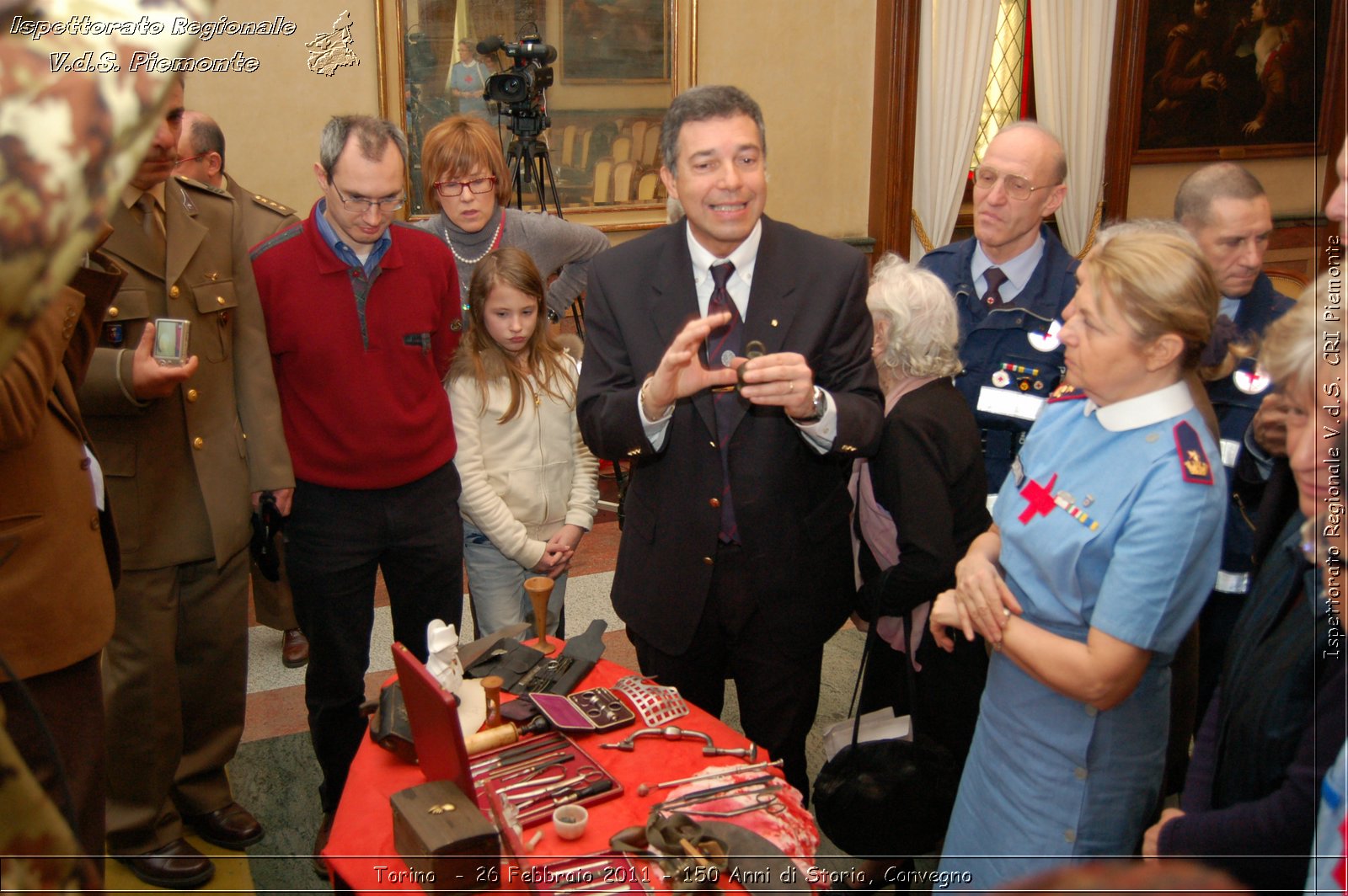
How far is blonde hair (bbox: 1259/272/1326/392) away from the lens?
1436 millimetres

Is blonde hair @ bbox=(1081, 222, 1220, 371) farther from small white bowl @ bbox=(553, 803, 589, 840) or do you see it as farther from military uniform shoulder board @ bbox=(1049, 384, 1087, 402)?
small white bowl @ bbox=(553, 803, 589, 840)

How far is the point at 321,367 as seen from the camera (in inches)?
108

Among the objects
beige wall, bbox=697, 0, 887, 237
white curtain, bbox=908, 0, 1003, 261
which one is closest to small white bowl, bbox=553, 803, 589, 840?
beige wall, bbox=697, 0, 887, 237

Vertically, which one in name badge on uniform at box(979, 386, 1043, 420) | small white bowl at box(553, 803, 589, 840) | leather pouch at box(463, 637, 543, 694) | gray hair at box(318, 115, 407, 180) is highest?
gray hair at box(318, 115, 407, 180)

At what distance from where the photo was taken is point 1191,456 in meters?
1.68

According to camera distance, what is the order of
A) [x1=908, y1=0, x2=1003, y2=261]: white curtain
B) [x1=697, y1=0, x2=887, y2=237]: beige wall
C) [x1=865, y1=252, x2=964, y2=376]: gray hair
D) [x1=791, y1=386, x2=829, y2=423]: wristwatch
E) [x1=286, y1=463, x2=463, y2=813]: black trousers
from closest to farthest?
[x1=791, y1=386, x2=829, y2=423]: wristwatch
[x1=865, y1=252, x2=964, y2=376]: gray hair
[x1=286, y1=463, x2=463, y2=813]: black trousers
[x1=697, y1=0, x2=887, y2=237]: beige wall
[x1=908, y1=0, x2=1003, y2=261]: white curtain

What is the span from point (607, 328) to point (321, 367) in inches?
35.2

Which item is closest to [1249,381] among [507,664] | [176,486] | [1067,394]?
[1067,394]

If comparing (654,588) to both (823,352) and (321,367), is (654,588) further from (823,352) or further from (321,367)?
(321,367)

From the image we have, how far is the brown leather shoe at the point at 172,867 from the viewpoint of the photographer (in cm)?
267

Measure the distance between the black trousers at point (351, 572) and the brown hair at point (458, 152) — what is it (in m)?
1.15

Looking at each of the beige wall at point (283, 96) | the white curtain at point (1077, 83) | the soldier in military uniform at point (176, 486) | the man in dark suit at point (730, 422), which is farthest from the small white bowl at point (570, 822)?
the white curtain at point (1077, 83)

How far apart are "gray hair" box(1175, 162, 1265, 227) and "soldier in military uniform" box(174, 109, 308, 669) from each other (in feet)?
9.33

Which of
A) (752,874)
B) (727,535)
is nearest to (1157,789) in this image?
(752,874)
